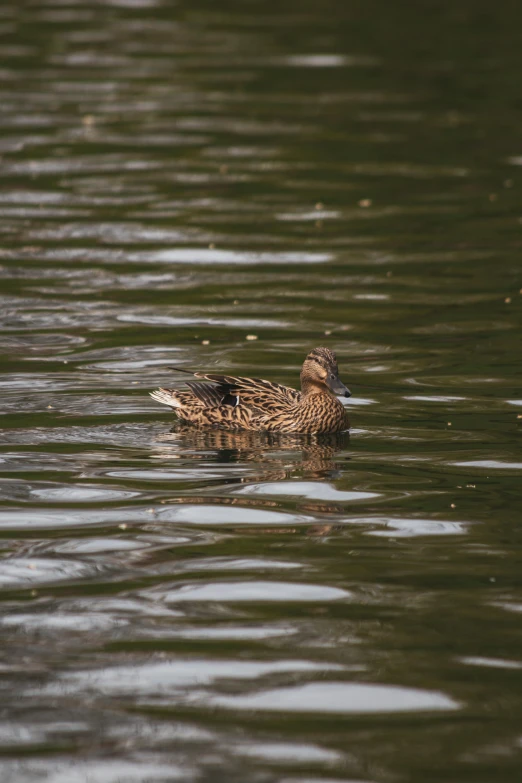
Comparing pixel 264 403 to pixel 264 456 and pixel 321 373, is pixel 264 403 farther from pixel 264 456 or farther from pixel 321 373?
pixel 264 456

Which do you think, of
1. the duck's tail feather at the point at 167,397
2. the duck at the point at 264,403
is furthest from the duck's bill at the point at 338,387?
the duck's tail feather at the point at 167,397

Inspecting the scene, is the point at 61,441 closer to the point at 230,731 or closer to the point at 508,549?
the point at 508,549

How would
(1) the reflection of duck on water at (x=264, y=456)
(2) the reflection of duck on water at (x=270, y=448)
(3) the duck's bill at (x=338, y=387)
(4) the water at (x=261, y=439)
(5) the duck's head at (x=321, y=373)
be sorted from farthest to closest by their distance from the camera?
1. (5) the duck's head at (x=321, y=373)
2. (3) the duck's bill at (x=338, y=387)
3. (2) the reflection of duck on water at (x=270, y=448)
4. (1) the reflection of duck on water at (x=264, y=456)
5. (4) the water at (x=261, y=439)

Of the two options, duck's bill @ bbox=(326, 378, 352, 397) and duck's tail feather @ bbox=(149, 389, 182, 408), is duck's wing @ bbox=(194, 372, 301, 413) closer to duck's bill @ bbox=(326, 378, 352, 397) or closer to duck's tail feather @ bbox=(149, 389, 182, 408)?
duck's tail feather @ bbox=(149, 389, 182, 408)

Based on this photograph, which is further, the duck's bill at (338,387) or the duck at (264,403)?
the duck at (264,403)

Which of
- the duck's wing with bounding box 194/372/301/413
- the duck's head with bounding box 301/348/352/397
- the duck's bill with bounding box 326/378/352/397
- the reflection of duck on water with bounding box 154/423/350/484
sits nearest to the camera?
the reflection of duck on water with bounding box 154/423/350/484

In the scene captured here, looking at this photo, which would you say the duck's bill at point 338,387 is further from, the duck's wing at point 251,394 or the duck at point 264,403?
the duck's wing at point 251,394

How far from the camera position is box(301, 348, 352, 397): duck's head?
438 inches

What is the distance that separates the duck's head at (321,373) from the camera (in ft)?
36.5

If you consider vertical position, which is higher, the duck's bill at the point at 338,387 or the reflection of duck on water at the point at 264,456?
the duck's bill at the point at 338,387

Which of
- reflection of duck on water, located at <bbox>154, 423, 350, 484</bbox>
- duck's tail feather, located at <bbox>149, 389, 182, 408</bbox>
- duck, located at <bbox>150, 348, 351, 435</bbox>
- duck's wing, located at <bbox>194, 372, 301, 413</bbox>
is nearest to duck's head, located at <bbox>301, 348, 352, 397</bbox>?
duck, located at <bbox>150, 348, 351, 435</bbox>

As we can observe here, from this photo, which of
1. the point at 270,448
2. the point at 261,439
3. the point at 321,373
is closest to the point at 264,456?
the point at 270,448

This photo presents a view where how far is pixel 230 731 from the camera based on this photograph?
632 cm

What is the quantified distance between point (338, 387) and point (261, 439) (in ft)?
2.00
